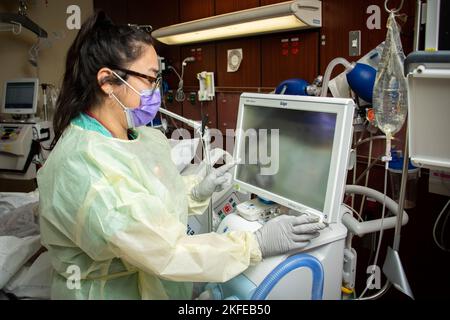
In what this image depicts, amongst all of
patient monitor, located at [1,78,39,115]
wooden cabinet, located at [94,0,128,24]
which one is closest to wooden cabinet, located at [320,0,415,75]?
wooden cabinet, located at [94,0,128,24]

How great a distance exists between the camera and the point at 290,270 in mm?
1091

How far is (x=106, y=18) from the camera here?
4.04ft

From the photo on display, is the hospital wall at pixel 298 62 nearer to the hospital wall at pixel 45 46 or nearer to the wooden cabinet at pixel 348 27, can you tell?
the wooden cabinet at pixel 348 27

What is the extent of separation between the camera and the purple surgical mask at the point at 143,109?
1223 mm

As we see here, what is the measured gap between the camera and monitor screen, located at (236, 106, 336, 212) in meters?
1.07

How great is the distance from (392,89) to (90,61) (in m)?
1.00

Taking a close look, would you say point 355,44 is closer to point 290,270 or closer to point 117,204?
point 290,270

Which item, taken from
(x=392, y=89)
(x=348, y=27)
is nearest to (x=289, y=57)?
(x=348, y=27)

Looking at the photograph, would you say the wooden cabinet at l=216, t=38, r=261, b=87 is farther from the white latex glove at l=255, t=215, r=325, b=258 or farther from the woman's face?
Answer: the white latex glove at l=255, t=215, r=325, b=258

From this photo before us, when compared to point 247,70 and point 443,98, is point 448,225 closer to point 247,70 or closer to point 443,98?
point 443,98

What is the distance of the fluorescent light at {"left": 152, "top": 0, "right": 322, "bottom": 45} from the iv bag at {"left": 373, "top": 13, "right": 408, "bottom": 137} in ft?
2.92
